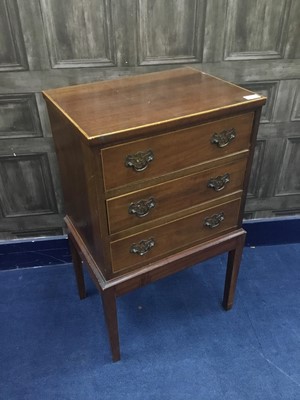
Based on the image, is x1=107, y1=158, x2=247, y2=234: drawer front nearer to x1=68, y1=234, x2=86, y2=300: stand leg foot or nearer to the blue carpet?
x1=68, y1=234, x2=86, y2=300: stand leg foot

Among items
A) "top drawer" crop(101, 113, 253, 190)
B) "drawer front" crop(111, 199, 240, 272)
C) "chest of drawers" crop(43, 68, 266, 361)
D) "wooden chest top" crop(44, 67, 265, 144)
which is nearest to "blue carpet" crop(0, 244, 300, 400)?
"chest of drawers" crop(43, 68, 266, 361)

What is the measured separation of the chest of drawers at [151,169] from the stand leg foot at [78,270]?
8.0 inches

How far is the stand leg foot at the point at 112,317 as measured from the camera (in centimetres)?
125

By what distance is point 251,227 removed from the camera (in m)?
2.03

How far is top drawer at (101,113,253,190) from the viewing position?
1023mm

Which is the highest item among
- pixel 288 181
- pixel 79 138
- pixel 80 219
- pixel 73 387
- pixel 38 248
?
pixel 79 138

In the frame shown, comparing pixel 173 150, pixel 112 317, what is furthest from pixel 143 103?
pixel 112 317

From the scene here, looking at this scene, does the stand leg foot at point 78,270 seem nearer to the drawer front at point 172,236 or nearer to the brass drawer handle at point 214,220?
the drawer front at point 172,236

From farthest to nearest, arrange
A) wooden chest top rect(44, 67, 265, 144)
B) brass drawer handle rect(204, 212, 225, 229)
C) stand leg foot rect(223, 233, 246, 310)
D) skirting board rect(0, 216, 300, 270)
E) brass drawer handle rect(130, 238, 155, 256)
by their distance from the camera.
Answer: skirting board rect(0, 216, 300, 270), stand leg foot rect(223, 233, 246, 310), brass drawer handle rect(204, 212, 225, 229), brass drawer handle rect(130, 238, 155, 256), wooden chest top rect(44, 67, 265, 144)

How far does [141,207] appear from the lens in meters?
1.14

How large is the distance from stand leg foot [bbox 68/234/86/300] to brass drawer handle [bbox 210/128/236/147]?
2.42 ft

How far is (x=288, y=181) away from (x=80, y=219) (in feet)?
3.88

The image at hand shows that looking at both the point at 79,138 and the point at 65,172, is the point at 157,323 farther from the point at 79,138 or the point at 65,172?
the point at 79,138

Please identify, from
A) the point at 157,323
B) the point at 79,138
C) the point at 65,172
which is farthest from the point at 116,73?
the point at 157,323
